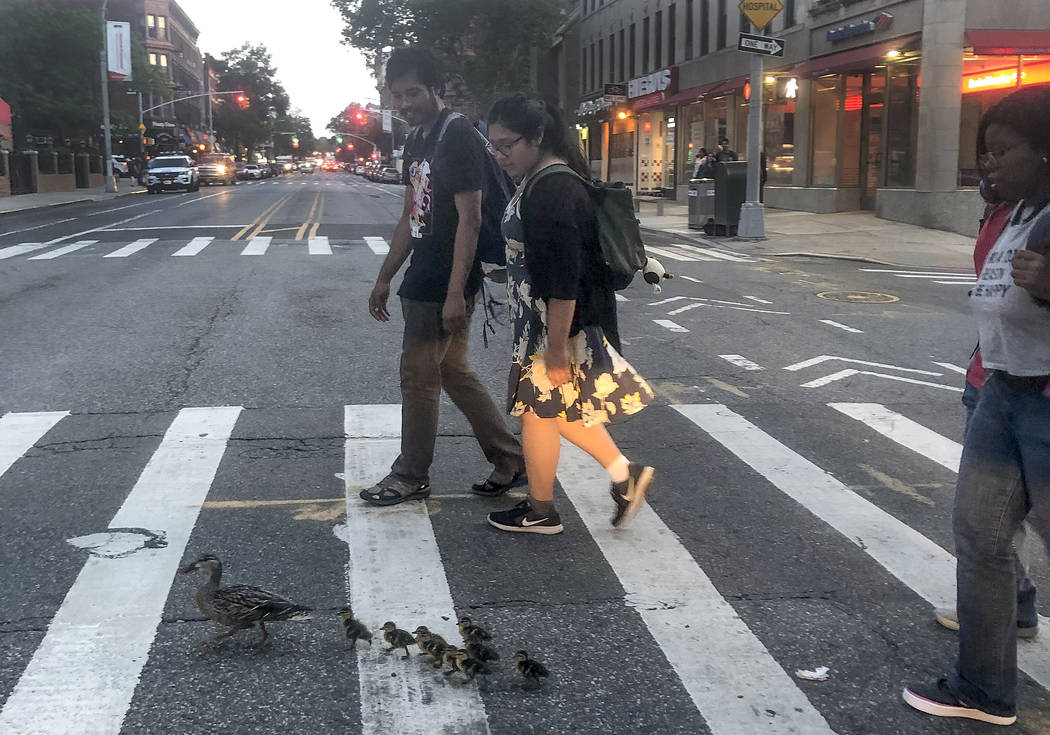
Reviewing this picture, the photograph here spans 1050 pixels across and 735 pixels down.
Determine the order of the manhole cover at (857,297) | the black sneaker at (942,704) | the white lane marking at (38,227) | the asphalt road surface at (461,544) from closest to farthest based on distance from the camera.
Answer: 1. the black sneaker at (942,704)
2. the asphalt road surface at (461,544)
3. the manhole cover at (857,297)
4. the white lane marking at (38,227)

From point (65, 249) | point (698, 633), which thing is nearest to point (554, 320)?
point (698, 633)

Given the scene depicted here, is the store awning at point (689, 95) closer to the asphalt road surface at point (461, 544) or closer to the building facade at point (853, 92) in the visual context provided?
the building facade at point (853, 92)

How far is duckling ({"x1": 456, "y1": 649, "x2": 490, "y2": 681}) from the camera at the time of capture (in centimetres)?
341

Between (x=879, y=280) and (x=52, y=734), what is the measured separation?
14.1m

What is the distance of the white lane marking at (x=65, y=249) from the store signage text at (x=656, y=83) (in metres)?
25.1

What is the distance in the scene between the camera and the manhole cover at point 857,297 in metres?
13.0

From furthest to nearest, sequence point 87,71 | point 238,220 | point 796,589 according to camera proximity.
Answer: point 87,71
point 238,220
point 796,589

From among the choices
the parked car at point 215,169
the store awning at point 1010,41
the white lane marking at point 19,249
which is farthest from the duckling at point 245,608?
the parked car at point 215,169

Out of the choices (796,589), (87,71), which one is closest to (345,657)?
(796,589)

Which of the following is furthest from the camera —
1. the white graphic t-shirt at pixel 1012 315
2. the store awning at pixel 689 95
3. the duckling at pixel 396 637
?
the store awning at pixel 689 95

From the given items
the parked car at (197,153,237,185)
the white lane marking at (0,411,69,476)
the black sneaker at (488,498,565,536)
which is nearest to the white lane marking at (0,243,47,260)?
the white lane marking at (0,411,69,476)

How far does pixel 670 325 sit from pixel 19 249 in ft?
44.6

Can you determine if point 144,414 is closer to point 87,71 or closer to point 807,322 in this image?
point 807,322

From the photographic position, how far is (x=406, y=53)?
4.99 meters
